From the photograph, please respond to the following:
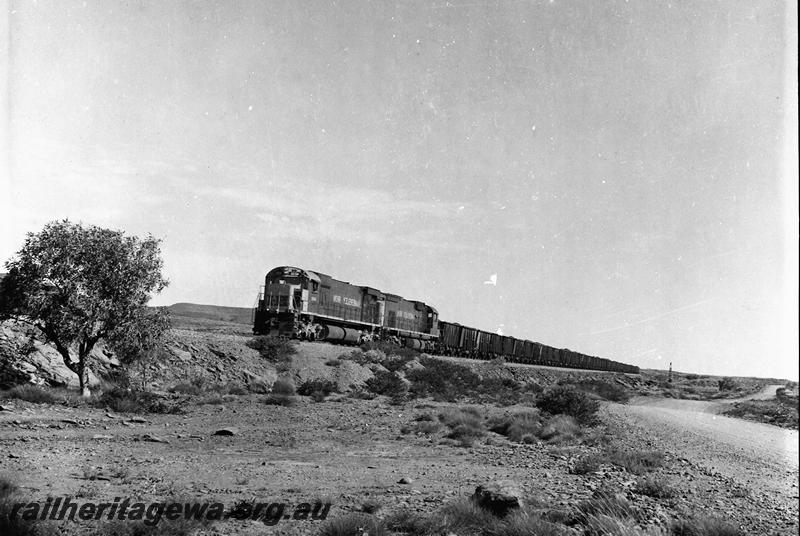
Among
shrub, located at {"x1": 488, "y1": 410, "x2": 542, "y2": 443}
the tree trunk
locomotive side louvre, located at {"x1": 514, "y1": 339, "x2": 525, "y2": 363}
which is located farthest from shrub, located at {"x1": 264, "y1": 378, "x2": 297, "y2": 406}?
locomotive side louvre, located at {"x1": 514, "y1": 339, "x2": 525, "y2": 363}

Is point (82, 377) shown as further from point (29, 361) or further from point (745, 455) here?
point (745, 455)

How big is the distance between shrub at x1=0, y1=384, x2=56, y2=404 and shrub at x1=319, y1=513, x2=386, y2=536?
1387 centimetres

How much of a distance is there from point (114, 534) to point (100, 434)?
814 centimetres

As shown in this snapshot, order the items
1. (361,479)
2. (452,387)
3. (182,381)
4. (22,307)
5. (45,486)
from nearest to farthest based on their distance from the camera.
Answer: (45,486), (361,479), (22,307), (182,381), (452,387)

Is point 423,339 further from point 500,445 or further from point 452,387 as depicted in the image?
point 500,445

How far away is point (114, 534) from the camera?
653 cm

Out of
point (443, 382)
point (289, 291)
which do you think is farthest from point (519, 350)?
point (289, 291)

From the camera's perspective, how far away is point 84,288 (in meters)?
17.5

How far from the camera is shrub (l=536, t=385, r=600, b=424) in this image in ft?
68.8

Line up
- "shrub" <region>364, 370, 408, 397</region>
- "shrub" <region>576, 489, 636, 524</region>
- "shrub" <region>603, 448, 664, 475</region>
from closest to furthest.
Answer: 1. "shrub" <region>576, 489, 636, 524</region>
2. "shrub" <region>603, 448, 664, 475</region>
3. "shrub" <region>364, 370, 408, 397</region>

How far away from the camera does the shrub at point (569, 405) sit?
68.8ft

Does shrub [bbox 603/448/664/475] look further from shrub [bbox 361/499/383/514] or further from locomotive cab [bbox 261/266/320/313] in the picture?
locomotive cab [bbox 261/266/320/313]

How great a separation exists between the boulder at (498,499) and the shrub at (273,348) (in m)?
20.5

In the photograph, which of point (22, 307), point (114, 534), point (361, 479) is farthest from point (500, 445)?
point (22, 307)
